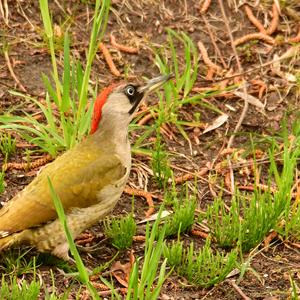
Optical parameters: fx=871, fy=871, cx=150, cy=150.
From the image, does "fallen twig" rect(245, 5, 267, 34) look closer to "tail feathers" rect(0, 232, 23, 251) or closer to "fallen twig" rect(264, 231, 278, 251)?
"fallen twig" rect(264, 231, 278, 251)

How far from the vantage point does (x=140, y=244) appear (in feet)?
16.4

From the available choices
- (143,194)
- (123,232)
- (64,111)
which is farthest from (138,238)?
(64,111)

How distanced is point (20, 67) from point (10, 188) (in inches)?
57.6

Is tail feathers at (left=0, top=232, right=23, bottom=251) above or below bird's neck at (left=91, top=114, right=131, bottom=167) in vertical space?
below

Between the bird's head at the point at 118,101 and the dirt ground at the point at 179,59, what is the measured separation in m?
0.68

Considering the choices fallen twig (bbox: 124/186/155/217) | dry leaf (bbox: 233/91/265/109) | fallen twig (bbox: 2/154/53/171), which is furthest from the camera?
dry leaf (bbox: 233/91/265/109)

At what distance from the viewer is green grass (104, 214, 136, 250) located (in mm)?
4805

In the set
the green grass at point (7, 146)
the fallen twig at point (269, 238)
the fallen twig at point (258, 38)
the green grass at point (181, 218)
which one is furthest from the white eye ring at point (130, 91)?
the fallen twig at point (258, 38)

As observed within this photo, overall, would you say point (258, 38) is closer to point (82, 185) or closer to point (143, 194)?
Result: point (143, 194)

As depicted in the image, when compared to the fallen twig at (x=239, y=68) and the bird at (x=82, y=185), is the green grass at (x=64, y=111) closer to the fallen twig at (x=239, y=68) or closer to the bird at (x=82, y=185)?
the bird at (x=82, y=185)

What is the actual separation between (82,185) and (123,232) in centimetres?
37

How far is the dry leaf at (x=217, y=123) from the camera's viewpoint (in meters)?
6.24

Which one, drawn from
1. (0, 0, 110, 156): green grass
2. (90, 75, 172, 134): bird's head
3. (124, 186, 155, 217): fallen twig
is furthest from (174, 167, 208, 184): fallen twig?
(90, 75, 172, 134): bird's head

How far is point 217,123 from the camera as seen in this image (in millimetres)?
6305
